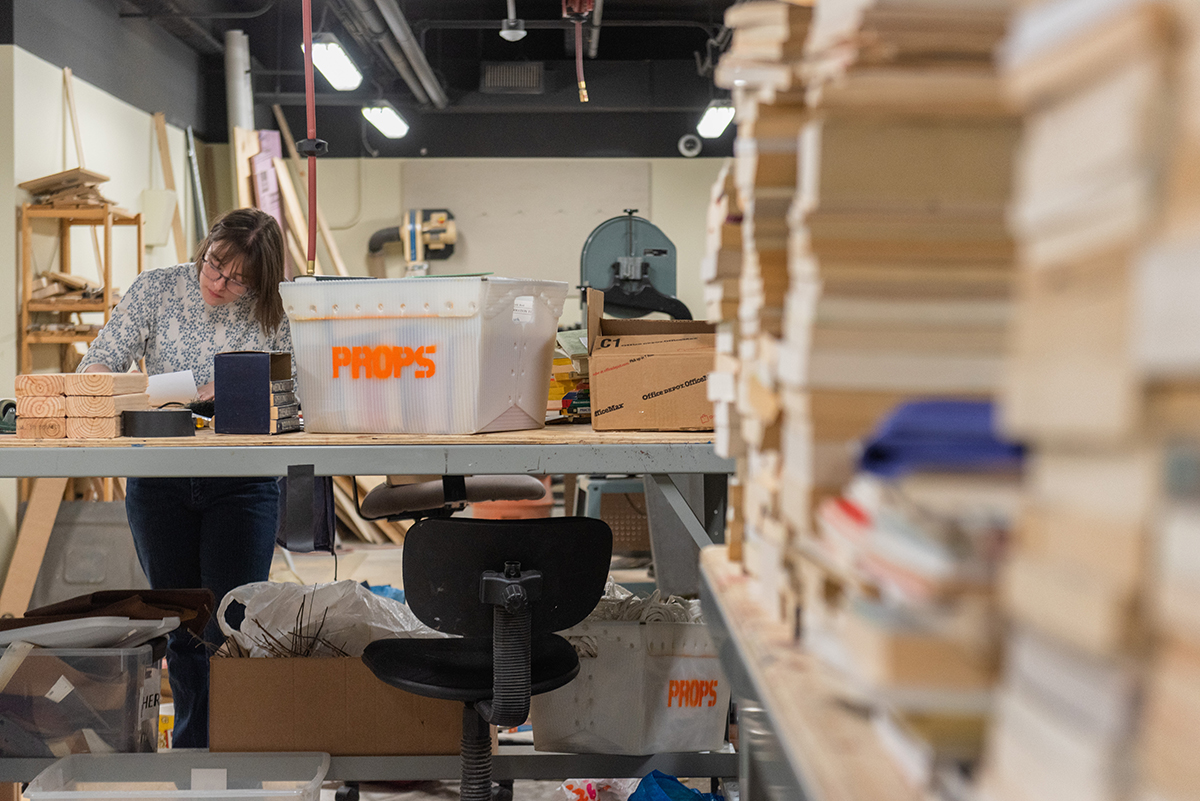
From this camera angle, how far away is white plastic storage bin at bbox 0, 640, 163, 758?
6.26 feet

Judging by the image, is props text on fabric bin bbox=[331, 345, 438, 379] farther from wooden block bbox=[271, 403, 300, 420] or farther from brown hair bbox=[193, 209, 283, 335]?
brown hair bbox=[193, 209, 283, 335]

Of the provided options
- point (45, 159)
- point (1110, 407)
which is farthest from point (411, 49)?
point (1110, 407)

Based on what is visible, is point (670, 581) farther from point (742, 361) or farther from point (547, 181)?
point (547, 181)

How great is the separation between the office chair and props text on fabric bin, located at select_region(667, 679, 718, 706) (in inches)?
12.8

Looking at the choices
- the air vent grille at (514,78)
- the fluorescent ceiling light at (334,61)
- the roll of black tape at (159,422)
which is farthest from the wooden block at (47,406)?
the air vent grille at (514,78)

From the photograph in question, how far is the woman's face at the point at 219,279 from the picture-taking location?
2.30m

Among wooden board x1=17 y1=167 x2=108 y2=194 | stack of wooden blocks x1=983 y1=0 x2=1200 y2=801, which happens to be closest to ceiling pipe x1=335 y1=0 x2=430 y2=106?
wooden board x1=17 y1=167 x2=108 y2=194

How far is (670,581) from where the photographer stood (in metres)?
2.72

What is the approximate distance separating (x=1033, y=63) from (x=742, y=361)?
1.80 feet

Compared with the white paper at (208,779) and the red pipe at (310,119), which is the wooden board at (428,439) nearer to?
the red pipe at (310,119)

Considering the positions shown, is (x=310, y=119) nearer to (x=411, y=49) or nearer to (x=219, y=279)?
(x=219, y=279)

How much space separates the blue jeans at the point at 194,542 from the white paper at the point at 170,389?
0.24 m

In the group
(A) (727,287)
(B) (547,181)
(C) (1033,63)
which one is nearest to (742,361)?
(A) (727,287)

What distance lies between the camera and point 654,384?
184 centimetres
